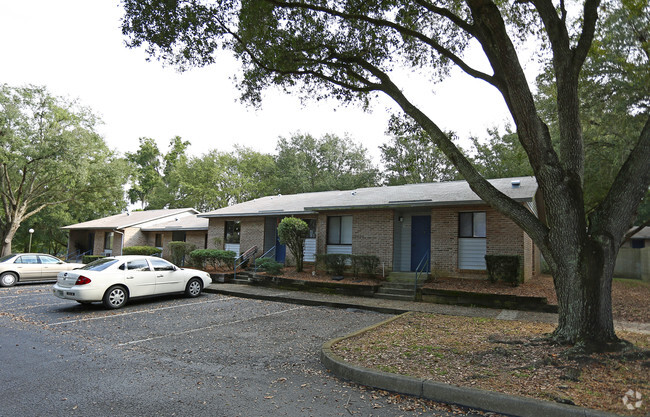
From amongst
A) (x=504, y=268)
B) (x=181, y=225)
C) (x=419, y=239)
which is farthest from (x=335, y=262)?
(x=181, y=225)

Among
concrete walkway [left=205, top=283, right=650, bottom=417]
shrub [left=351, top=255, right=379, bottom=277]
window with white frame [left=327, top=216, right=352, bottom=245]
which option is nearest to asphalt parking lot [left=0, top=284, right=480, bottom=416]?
concrete walkway [left=205, top=283, right=650, bottom=417]

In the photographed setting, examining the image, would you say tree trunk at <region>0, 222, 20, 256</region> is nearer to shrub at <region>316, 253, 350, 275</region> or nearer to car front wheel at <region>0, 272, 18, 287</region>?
car front wheel at <region>0, 272, 18, 287</region>

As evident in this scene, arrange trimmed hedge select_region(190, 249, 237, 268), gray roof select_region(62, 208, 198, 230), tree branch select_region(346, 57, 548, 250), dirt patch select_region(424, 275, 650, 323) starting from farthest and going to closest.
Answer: gray roof select_region(62, 208, 198, 230) → trimmed hedge select_region(190, 249, 237, 268) → dirt patch select_region(424, 275, 650, 323) → tree branch select_region(346, 57, 548, 250)

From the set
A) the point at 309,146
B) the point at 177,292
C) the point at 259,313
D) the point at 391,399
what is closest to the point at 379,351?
the point at 391,399

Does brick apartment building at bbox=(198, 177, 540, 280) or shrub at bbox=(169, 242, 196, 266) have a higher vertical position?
brick apartment building at bbox=(198, 177, 540, 280)

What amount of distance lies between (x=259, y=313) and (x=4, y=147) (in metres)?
24.1

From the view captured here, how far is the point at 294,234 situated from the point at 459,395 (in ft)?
40.3

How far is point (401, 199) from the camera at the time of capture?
1534 centimetres

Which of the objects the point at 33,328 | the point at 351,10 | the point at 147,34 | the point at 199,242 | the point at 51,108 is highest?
the point at 51,108

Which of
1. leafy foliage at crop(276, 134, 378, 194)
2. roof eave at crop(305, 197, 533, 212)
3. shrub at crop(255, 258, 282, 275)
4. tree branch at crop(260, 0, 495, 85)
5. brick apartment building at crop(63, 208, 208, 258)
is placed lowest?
shrub at crop(255, 258, 282, 275)

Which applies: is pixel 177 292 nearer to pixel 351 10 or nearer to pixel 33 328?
pixel 33 328

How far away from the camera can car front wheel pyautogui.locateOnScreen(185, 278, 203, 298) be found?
41.4 feet

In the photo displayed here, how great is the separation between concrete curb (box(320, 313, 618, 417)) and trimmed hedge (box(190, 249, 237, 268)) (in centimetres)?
1349

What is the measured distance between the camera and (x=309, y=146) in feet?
150
